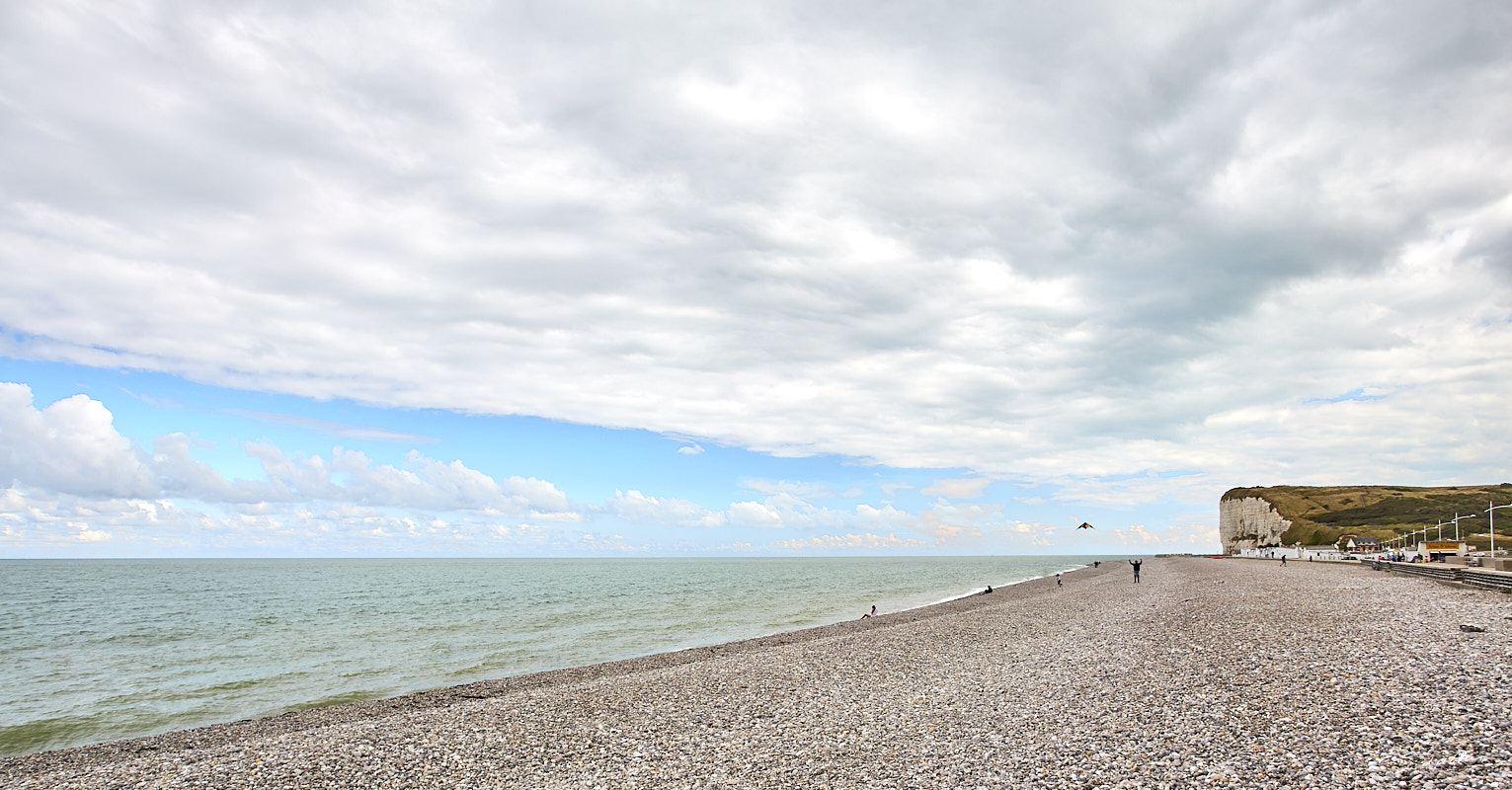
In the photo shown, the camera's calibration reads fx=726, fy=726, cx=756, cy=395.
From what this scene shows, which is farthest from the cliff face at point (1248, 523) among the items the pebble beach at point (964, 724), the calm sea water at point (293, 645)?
the pebble beach at point (964, 724)

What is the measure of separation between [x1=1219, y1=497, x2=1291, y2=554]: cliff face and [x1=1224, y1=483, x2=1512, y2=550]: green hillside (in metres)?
1.90

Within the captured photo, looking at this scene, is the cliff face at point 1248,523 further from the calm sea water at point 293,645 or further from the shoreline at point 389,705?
the shoreline at point 389,705

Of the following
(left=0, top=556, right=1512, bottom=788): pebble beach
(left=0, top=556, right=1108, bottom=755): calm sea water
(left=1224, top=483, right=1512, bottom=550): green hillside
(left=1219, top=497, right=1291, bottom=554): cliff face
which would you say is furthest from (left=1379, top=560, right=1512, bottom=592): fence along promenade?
(left=1219, top=497, right=1291, bottom=554): cliff face

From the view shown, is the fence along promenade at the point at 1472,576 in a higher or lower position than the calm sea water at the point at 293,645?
higher

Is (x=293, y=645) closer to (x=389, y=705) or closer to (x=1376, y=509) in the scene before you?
(x=389, y=705)

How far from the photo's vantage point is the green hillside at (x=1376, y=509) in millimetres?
123875

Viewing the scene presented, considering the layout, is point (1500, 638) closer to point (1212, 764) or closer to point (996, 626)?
point (1212, 764)

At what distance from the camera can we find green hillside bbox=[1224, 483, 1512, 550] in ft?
406

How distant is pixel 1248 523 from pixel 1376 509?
24403 mm

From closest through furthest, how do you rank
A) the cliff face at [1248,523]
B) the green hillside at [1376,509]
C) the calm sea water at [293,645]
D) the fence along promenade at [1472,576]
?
the calm sea water at [293,645] → the fence along promenade at [1472,576] → the green hillside at [1376,509] → the cliff face at [1248,523]

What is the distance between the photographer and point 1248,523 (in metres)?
163

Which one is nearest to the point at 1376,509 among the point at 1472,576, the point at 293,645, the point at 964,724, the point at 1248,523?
the point at 1248,523

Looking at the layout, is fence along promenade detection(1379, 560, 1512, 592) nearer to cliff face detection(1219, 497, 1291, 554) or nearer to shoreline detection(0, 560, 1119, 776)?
shoreline detection(0, 560, 1119, 776)

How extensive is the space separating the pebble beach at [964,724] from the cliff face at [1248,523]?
495 ft
